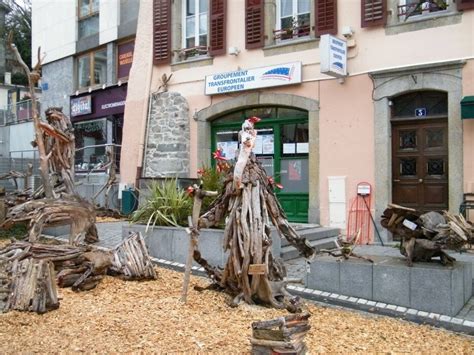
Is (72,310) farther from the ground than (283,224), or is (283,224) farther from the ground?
(283,224)

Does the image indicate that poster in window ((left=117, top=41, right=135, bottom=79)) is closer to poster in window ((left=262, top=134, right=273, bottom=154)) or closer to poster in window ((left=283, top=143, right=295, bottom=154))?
poster in window ((left=262, top=134, right=273, bottom=154))

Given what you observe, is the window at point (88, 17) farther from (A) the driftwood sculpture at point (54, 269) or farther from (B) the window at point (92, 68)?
(A) the driftwood sculpture at point (54, 269)

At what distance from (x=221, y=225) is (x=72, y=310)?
280 centimetres

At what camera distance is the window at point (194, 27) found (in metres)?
12.6

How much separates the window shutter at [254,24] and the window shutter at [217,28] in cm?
63

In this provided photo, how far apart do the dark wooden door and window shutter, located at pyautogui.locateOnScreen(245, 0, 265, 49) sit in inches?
134

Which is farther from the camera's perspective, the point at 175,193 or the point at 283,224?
the point at 175,193

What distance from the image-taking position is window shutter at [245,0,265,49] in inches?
441

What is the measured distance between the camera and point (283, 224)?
5508 mm

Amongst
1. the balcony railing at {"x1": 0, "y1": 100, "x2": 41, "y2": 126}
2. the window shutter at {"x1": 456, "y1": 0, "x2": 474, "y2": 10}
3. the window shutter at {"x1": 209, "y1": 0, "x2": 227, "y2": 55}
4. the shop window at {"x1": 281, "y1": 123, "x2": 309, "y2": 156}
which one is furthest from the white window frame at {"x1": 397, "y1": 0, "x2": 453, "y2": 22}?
the balcony railing at {"x1": 0, "y1": 100, "x2": 41, "y2": 126}

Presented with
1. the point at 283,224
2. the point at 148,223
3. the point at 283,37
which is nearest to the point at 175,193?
the point at 148,223

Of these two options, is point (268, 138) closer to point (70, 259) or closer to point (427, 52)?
point (427, 52)

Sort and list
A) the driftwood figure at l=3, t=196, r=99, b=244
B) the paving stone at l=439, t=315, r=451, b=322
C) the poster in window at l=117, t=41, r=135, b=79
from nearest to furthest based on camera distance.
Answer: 1. the paving stone at l=439, t=315, r=451, b=322
2. the driftwood figure at l=3, t=196, r=99, b=244
3. the poster in window at l=117, t=41, r=135, b=79

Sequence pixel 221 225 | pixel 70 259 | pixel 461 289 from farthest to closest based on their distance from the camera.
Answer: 1. pixel 221 225
2. pixel 70 259
3. pixel 461 289
